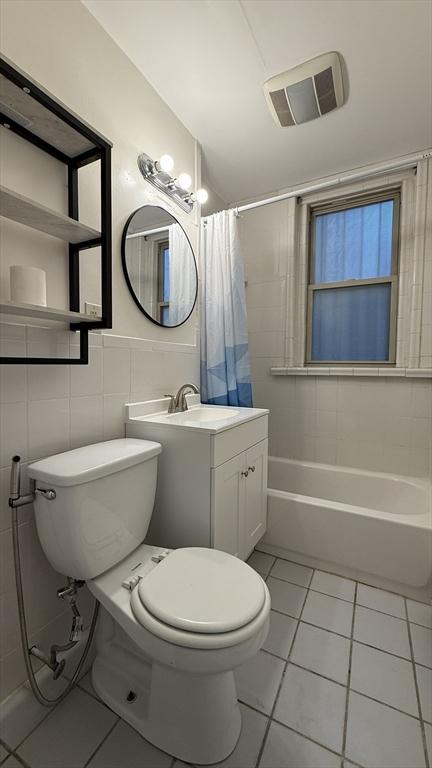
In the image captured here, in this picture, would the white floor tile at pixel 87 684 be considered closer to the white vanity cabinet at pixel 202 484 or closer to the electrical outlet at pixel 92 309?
the white vanity cabinet at pixel 202 484

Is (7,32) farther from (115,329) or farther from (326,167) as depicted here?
(326,167)

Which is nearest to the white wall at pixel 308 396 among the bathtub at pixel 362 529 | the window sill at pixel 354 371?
the window sill at pixel 354 371

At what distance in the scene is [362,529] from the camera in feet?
5.15

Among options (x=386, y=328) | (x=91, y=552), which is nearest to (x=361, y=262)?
(x=386, y=328)

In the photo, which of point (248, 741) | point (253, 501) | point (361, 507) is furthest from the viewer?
point (361, 507)

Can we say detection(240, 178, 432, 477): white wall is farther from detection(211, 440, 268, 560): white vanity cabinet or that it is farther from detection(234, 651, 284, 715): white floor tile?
detection(234, 651, 284, 715): white floor tile

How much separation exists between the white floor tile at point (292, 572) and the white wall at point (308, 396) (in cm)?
79

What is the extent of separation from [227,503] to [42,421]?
0.75 metres

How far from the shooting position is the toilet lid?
783mm

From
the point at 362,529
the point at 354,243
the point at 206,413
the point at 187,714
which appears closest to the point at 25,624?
the point at 187,714

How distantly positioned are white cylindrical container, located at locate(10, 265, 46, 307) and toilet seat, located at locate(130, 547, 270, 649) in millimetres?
868

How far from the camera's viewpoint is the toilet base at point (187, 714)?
2.91 ft

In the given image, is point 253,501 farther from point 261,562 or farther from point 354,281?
point 354,281

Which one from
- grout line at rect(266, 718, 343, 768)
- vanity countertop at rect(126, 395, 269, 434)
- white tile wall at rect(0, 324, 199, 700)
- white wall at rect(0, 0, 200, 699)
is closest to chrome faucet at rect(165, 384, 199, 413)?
vanity countertop at rect(126, 395, 269, 434)
